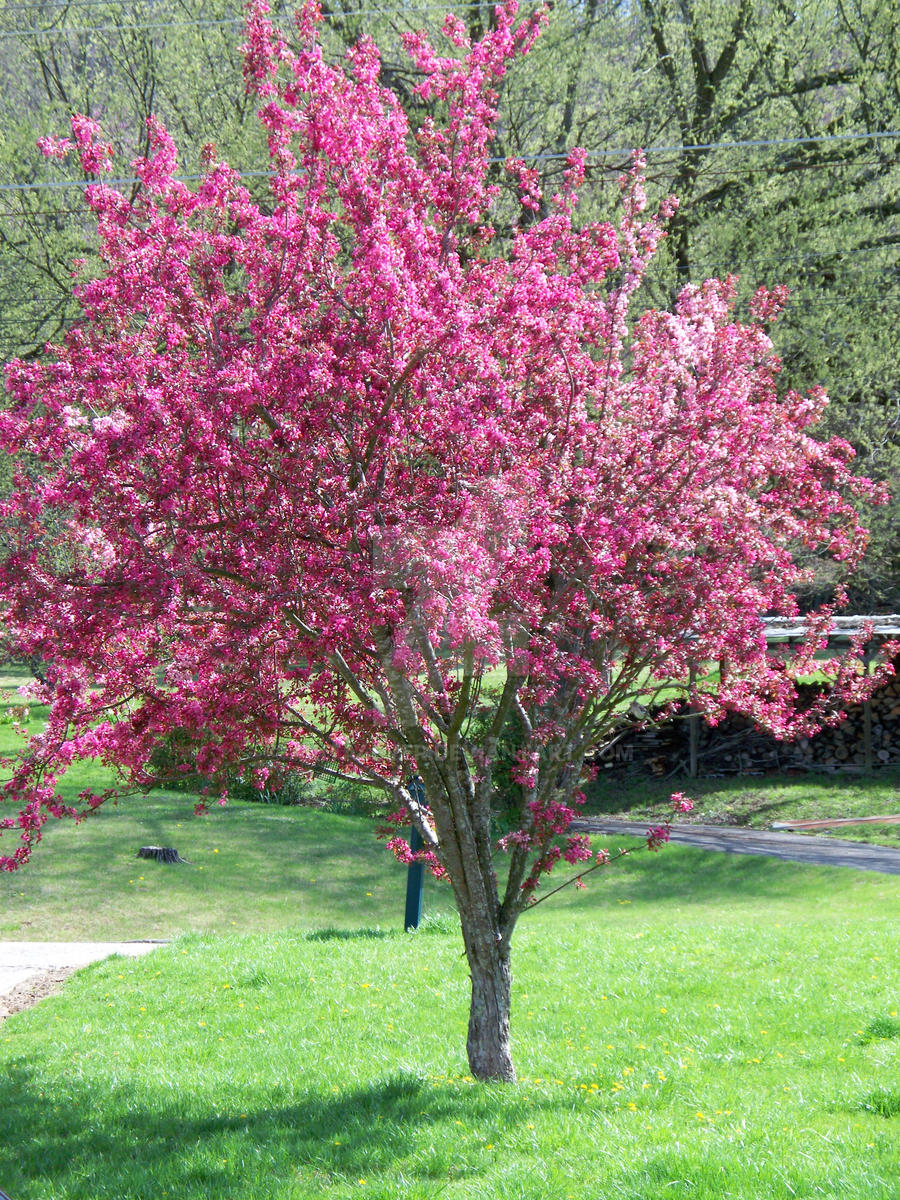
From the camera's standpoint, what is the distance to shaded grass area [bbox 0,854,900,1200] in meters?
4.50

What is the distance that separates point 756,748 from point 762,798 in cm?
256

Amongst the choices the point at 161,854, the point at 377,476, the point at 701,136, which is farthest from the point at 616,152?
the point at 161,854

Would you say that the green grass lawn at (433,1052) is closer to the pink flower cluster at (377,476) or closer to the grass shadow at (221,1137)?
the grass shadow at (221,1137)

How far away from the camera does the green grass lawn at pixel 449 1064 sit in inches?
178

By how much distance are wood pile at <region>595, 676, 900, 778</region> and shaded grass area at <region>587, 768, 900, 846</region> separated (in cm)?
43

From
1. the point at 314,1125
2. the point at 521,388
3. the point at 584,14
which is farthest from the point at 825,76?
the point at 314,1125

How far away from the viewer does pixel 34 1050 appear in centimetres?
712

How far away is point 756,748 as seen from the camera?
2203 cm

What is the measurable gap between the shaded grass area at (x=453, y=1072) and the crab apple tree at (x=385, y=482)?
2.66ft

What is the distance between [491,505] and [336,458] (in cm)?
88

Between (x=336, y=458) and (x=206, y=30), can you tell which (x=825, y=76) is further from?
(x=336, y=458)

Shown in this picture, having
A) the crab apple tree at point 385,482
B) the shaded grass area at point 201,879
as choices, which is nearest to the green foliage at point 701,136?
the shaded grass area at point 201,879

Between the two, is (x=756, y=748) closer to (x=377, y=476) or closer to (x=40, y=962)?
(x=40, y=962)

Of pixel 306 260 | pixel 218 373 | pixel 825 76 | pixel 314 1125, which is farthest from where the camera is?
pixel 825 76
